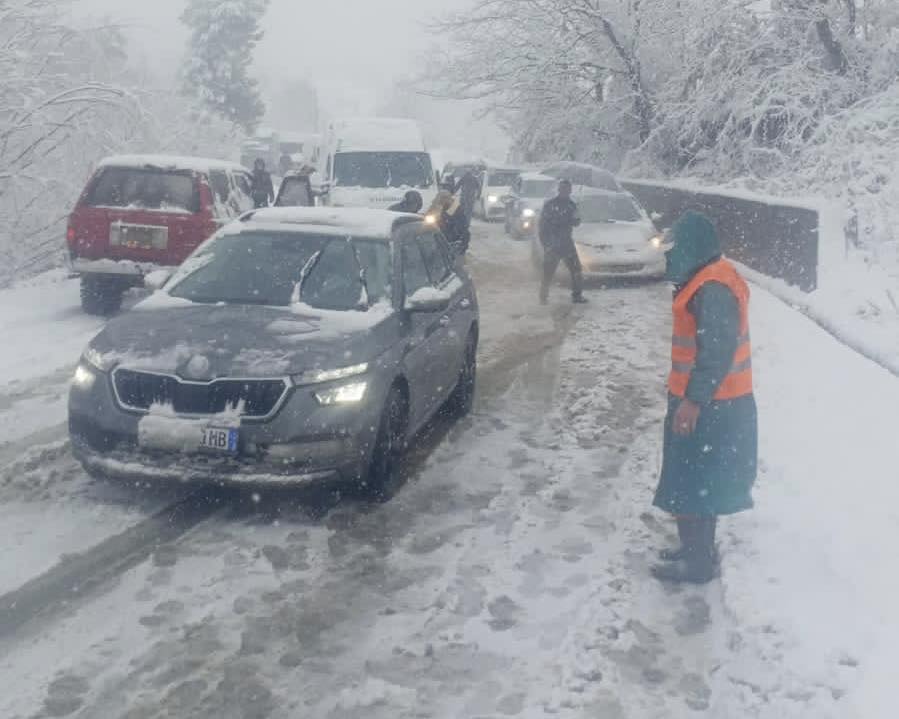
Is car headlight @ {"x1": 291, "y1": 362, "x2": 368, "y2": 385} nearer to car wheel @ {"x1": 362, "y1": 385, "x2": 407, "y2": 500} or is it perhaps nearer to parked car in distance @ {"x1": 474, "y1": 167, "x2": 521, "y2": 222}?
car wheel @ {"x1": 362, "y1": 385, "x2": 407, "y2": 500}

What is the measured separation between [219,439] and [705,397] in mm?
2547

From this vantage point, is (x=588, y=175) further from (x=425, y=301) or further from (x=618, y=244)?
(x=425, y=301)

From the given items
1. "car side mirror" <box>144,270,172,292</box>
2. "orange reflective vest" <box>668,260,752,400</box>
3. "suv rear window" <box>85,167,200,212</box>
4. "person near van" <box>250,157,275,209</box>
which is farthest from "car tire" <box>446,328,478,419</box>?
"person near van" <box>250,157,275,209</box>

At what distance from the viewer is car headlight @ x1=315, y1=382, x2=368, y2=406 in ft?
Result: 19.5

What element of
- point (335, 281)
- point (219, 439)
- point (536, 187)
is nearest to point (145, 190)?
point (335, 281)

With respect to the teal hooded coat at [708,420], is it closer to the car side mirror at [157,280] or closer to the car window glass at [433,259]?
the car window glass at [433,259]

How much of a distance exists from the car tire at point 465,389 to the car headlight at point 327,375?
8.24 ft

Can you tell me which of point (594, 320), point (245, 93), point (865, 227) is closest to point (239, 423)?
point (594, 320)

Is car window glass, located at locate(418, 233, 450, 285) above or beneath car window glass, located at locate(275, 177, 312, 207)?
above

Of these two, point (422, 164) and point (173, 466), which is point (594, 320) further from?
point (173, 466)

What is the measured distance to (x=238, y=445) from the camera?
5.74 meters

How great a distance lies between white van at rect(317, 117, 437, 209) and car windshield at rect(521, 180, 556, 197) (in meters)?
7.01

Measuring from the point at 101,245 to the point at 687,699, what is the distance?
9.67 meters

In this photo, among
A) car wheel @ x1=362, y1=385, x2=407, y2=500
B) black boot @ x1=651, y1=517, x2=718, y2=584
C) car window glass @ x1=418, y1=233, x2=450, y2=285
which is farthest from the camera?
car window glass @ x1=418, y1=233, x2=450, y2=285
